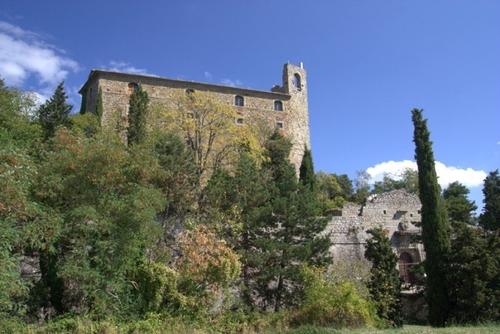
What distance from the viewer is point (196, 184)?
23.7m

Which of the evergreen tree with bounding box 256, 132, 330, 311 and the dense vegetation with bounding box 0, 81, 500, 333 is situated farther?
the evergreen tree with bounding box 256, 132, 330, 311

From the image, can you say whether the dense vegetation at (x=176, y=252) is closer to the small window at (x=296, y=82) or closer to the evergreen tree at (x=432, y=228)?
the evergreen tree at (x=432, y=228)

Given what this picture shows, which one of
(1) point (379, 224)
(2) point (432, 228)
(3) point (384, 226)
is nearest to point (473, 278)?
(2) point (432, 228)

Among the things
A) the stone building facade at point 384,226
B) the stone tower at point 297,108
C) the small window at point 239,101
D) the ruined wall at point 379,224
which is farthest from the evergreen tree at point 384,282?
the small window at point 239,101

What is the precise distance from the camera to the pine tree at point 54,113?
29109 millimetres

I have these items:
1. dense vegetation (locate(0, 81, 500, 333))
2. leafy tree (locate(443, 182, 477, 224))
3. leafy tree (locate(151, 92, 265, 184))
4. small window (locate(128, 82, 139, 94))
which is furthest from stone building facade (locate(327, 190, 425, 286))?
small window (locate(128, 82, 139, 94))

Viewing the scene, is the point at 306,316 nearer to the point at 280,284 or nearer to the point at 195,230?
the point at 280,284

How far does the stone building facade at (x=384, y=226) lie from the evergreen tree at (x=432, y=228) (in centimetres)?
521

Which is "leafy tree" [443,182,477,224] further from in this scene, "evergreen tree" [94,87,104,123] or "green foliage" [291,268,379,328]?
"evergreen tree" [94,87,104,123]

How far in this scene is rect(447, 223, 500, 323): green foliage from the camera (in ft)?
62.4

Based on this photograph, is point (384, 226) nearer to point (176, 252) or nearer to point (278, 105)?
point (176, 252)

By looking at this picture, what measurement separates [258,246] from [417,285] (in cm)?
876

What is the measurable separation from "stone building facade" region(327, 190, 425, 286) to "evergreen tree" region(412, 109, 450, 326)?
17.1ft

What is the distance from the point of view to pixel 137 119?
3036 centimetres
